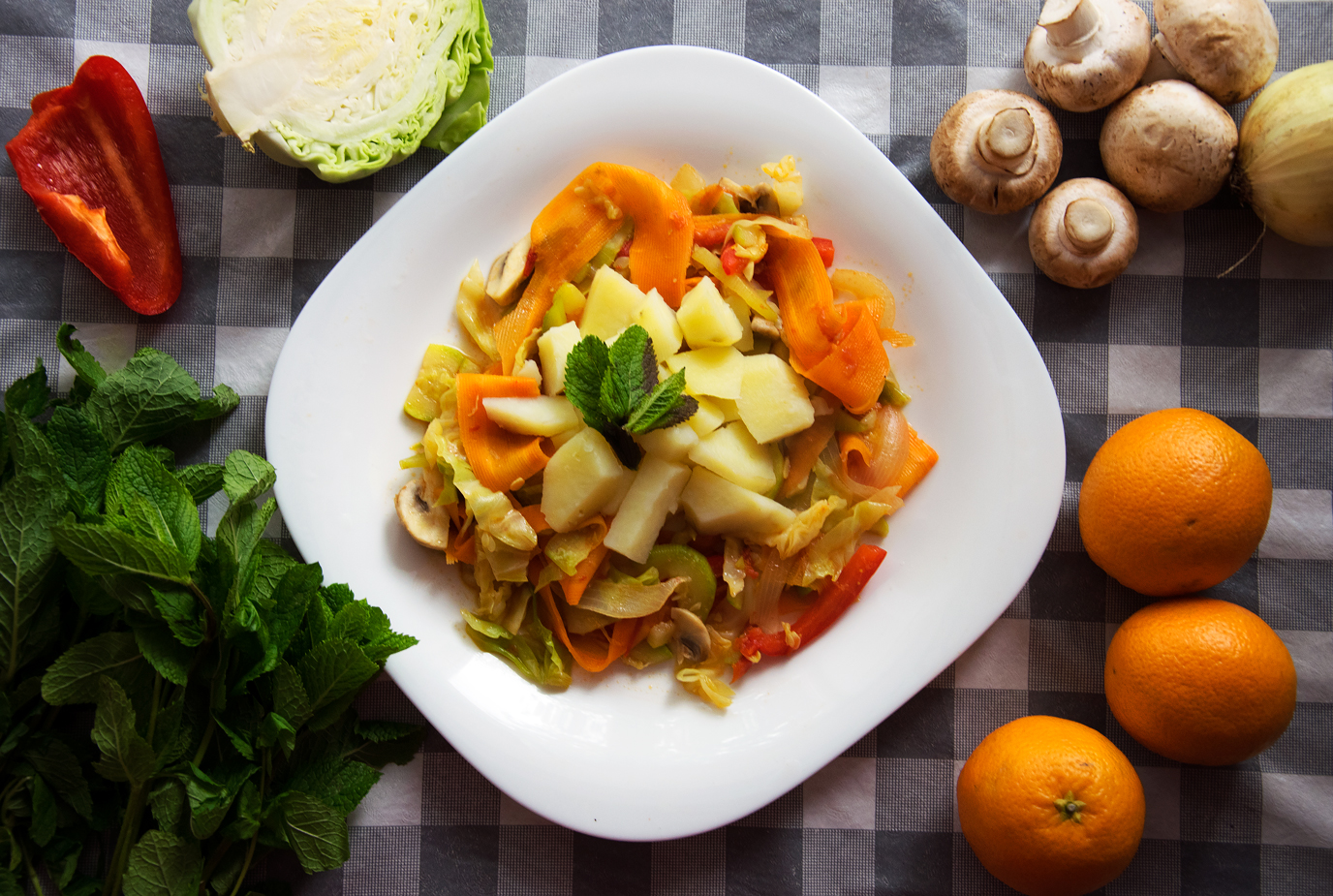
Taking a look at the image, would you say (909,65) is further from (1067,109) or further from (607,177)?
(607,177)

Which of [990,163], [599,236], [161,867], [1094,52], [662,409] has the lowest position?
[161,867]

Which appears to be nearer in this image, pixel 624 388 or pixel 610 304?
pixel 624 388

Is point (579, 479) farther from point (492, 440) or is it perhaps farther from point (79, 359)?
point (79, 359)

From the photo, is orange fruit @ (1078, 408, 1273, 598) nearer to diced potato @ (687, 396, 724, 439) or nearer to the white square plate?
the white square plate

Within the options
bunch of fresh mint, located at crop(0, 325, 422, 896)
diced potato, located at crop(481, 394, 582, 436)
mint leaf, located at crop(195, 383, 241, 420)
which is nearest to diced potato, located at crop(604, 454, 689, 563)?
diced potato, located at crop(481, 394, 582, 436)

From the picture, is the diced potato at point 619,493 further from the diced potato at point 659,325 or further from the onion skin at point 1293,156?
the onion skin at point 1293,156

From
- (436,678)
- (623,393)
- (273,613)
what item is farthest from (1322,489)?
(273,613)

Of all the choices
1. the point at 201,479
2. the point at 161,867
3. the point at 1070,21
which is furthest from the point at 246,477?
the point at 1070,21
